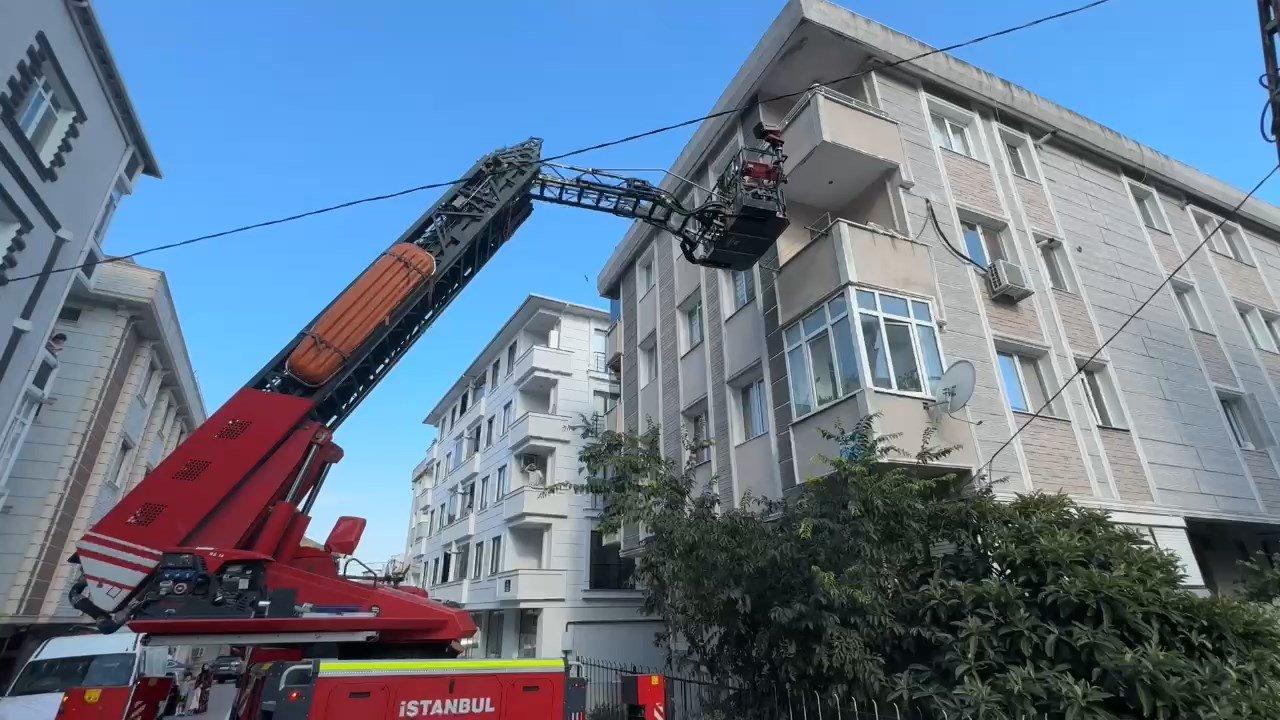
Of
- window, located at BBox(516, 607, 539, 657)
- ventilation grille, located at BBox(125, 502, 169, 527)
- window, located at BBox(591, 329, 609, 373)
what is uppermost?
window, located at BBox(591, 329, 609, 373)

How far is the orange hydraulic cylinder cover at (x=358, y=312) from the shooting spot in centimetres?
716

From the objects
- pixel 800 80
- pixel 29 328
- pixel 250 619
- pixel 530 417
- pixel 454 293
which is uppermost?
pixel 800 80

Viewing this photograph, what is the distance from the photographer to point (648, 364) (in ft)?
57.7

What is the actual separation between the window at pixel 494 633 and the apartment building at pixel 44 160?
15857 mm

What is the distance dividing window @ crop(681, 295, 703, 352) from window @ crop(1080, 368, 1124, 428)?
7.96 meters

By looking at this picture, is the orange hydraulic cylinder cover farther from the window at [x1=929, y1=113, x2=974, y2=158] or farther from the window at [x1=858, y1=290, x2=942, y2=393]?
the window at [x1=929, y1=113, x2=974, y2=158]

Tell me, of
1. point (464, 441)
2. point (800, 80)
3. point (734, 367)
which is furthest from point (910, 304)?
point (464, 441)

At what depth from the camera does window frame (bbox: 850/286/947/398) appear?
30.3 ft

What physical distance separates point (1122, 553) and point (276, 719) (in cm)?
899

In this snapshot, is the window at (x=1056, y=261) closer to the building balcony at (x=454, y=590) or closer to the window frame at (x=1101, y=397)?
the window frame at (x=1101, y=397)

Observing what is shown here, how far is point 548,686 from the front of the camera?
625cm

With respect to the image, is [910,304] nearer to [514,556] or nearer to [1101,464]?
[1101,464]

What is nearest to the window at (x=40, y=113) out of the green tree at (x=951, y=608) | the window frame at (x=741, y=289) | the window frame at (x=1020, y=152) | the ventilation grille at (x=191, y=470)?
the ventilation grille at (x=191, y=470)

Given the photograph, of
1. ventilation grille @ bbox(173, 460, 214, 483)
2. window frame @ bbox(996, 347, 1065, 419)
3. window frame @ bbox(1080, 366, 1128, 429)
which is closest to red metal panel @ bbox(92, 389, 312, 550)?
ventilation grille @ bbox(173, 460, 214, 483)
